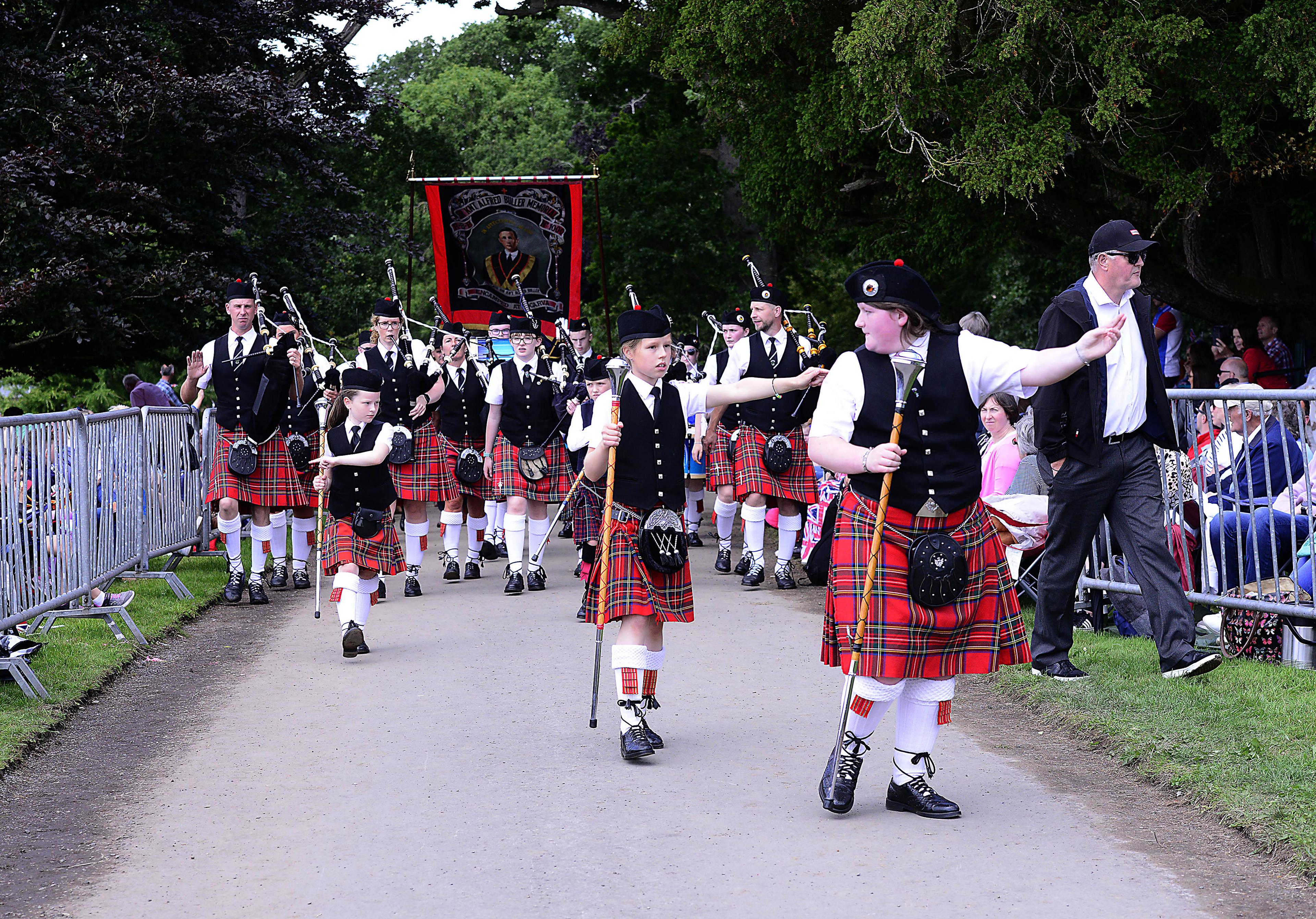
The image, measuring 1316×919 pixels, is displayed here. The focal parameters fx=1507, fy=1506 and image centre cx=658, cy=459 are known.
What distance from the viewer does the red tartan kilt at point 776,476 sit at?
10695 mm

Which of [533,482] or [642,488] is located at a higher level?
[642,488]

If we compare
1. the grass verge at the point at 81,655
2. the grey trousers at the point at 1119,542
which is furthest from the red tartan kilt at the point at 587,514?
the grass verge at the point at 81,655

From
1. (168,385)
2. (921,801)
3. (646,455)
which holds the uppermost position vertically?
(168,385)

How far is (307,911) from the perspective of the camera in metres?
3.90

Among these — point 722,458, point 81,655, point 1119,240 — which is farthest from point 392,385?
point 1119,240

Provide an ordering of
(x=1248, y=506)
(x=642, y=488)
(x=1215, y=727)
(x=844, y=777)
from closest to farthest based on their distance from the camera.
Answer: (x=844, y=777), (x=1215, y=727), (x=642, y=488), (x=1248, y=506)

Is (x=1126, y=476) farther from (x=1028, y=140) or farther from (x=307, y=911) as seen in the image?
(x=1028, y=140)

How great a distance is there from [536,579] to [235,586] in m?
2.06

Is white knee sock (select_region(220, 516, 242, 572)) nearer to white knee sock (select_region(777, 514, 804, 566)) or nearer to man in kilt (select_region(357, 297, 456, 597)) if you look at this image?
man in kilt (select_region(357, 297, 456, 597))

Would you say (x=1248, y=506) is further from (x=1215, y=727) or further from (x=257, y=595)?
(x=257, y=595)

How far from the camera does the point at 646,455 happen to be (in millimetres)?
5926

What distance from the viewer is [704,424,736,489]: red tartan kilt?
11266 mm

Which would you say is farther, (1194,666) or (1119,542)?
(1119,542)

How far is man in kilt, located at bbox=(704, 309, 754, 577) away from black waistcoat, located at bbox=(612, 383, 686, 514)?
4.68 metres
